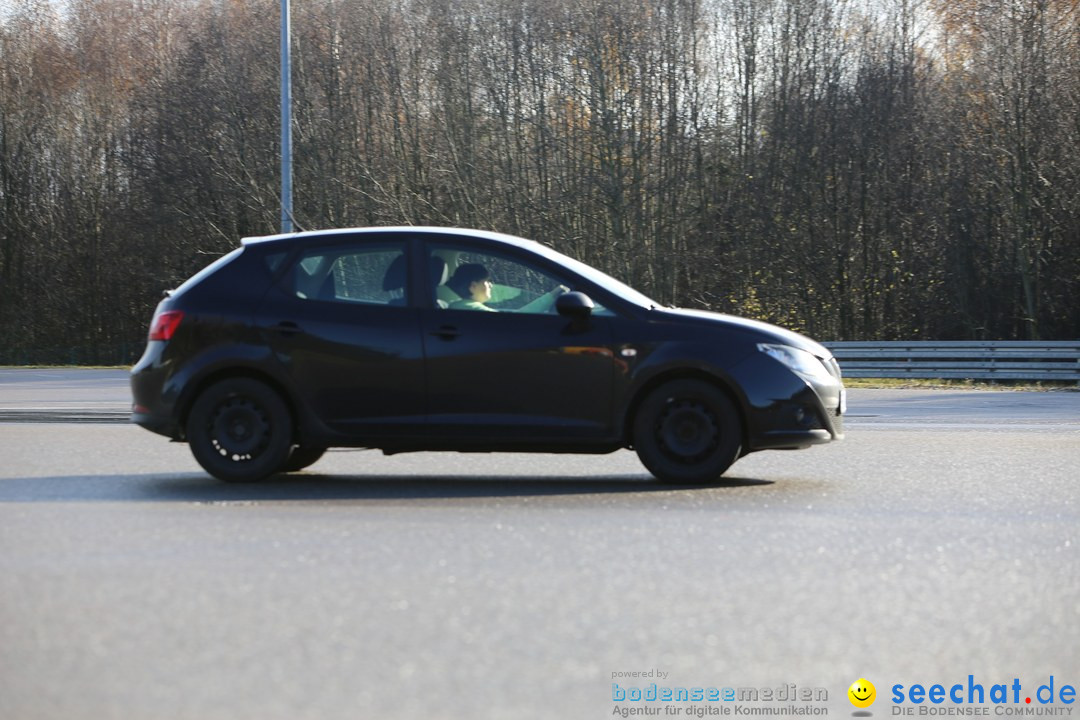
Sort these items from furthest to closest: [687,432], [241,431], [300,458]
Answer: [300,458] → [241,431] → [687,432]

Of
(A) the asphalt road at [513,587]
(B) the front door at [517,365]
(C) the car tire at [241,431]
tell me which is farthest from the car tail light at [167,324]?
(B) the front door at [517,365]

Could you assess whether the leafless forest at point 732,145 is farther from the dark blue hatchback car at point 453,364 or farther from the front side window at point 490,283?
the front side window at point 490,283

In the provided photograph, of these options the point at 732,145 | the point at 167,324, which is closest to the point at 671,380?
the point at 167,324

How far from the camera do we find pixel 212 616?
234 inches

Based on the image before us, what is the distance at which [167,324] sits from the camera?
423 inches

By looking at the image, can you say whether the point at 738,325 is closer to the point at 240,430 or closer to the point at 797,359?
the point at 797,359

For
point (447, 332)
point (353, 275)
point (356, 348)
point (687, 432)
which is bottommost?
point (687, 432)

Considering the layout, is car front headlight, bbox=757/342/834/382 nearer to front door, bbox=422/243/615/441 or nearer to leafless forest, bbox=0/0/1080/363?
front door, bbox=422/243/615/441

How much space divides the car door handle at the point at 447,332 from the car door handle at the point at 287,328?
95 centimetres

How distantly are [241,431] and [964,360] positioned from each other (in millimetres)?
22018

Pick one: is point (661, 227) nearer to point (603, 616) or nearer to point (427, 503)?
point (427, 503)

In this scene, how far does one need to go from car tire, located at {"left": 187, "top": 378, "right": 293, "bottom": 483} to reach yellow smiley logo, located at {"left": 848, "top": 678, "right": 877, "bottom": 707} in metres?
6.22

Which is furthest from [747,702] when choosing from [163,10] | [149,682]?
[163,10]

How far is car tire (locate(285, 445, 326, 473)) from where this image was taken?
37.8 ft
